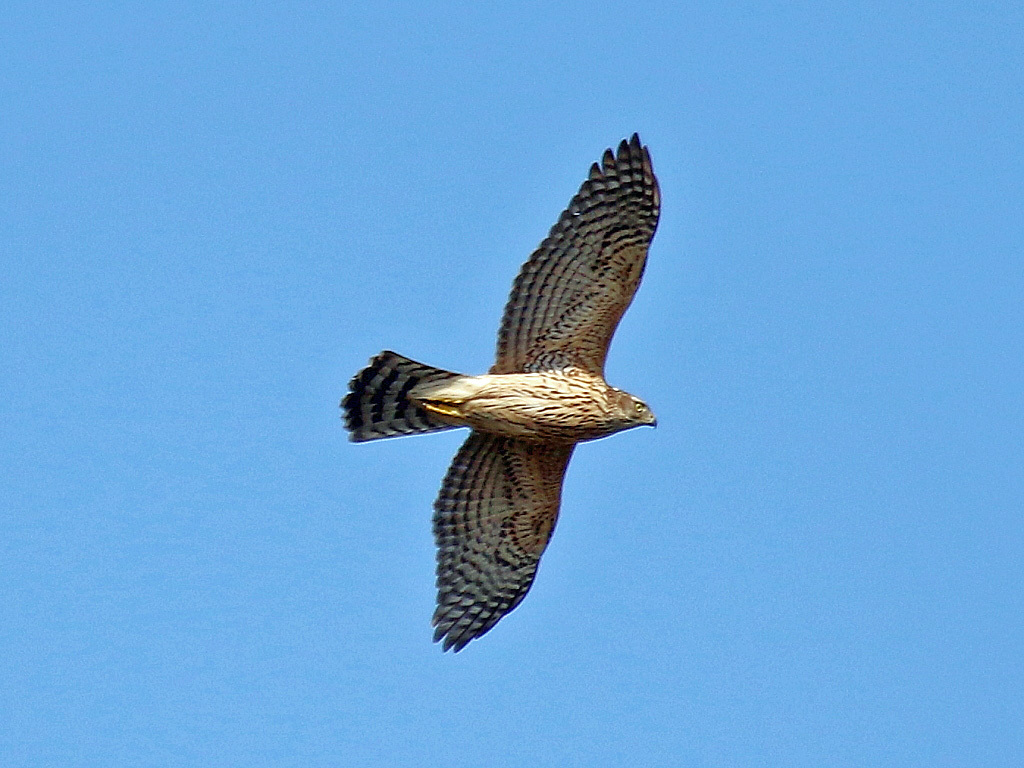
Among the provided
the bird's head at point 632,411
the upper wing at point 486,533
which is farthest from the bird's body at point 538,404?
the upper wing at point 486,533

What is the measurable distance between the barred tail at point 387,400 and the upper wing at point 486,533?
57 cm

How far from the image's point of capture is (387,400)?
50.0 feet

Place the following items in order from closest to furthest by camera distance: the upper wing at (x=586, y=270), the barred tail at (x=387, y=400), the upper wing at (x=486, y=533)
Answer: the upper wing at (x=586, y=270) → the barred tail at (x=387, y=400) → the upper wing at (x=486, y=533)

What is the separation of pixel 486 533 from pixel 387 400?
56.9 inches

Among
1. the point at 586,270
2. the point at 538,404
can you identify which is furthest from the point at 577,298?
the point at 538,404

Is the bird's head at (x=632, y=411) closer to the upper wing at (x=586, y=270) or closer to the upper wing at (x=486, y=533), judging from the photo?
the upper wing at (x=586, y=270)

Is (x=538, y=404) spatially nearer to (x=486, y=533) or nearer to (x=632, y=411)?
(x=632, y=411)

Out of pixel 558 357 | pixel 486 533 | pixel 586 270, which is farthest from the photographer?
pixel 486 533

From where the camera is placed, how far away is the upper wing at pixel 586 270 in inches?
586

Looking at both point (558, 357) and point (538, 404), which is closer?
point (538, 404)

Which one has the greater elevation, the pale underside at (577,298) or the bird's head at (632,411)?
the pale underside at (577,298)

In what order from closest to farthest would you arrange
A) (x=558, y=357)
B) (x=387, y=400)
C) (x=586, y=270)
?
(x=586, y=270) → (x=558, y=357) → (x=387, y=400)

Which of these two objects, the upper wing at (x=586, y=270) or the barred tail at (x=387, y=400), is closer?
the upper wing at (x=586, y=270)

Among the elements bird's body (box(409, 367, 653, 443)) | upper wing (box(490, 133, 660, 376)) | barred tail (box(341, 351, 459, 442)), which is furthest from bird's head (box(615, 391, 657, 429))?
barred tail (box(341, 351, 459, 442))
